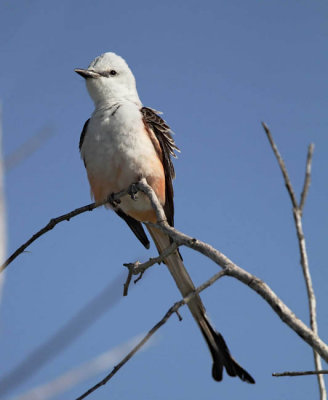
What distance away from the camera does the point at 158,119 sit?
4.19 metres

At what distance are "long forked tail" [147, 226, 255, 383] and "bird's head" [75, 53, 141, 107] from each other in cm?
164

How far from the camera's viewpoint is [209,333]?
2.73 metres

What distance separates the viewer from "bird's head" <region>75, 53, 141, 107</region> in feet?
14.5

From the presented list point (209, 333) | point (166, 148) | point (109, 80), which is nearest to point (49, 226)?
point (209, 333)

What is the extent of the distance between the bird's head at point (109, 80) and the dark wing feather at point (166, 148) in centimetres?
38

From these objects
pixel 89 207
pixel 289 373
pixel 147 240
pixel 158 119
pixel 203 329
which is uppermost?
pixel 158 119

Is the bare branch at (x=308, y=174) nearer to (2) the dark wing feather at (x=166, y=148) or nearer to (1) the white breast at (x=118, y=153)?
(1) the white breast at (x=118, y=153)

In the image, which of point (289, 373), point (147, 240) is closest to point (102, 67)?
point (147, 240)

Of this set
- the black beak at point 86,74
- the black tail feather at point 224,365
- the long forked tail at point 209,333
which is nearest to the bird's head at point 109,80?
the black beak at point 86,74

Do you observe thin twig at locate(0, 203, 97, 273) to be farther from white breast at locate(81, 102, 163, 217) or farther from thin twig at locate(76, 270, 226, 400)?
white breast at locate(81, 102, 163, 217)

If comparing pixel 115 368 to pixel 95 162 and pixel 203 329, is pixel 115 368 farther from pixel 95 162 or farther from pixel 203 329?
pixel 95 162

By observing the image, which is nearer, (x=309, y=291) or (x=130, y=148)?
(x=309, y=291)

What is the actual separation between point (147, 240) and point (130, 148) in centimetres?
78

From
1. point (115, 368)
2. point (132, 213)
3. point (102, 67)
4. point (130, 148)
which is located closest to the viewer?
point (115, 368)
